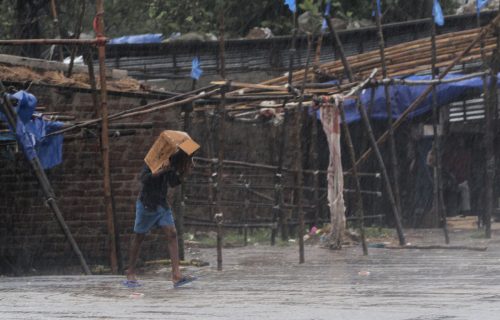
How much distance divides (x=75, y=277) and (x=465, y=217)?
1085 cm

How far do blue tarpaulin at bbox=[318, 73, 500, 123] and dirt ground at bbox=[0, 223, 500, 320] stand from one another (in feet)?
14.2

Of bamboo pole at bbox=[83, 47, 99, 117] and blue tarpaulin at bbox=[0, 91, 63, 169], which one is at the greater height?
bamboo pole at bbox=[83, 47, 99, 117]

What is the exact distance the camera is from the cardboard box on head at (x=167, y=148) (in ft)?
34.6

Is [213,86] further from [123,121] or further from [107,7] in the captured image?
[107,7]

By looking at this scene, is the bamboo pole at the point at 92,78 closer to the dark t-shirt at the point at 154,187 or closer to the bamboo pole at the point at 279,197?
the dark t-shirt at the point at 154,187

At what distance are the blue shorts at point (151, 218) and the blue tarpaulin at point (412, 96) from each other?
7290 mm

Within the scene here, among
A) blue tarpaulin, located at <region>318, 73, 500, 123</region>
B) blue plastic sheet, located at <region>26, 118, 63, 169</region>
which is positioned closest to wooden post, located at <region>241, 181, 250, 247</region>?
blue tarpaulin, located at <region>318, 73, 500, 123</region>

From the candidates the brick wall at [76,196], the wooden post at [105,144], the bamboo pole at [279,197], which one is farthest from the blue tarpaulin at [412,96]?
the wooden post at [105,144]

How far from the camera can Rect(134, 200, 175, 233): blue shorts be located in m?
10.8

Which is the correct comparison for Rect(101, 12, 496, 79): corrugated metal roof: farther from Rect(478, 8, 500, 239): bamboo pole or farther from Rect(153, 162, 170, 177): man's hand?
Rect(153, 162, 170, 177): man's hand

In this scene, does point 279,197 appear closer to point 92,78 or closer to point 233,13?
point 92,78

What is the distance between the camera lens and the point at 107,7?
28.3 metres

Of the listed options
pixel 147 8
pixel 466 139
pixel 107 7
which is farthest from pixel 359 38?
pixel 107 7

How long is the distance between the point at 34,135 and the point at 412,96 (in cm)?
829
